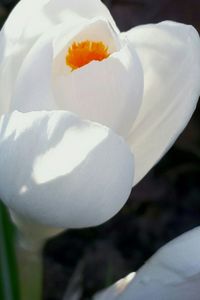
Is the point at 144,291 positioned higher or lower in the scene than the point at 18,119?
lower

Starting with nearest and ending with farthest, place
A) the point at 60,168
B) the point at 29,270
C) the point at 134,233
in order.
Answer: the point at 60,168, the point at 29,270, the point at 134,233

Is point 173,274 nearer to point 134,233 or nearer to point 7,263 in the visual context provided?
point 7,263

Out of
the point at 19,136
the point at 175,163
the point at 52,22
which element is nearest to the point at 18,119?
the point at 19,136

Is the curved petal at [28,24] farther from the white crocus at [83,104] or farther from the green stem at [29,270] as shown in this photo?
the green stem at [29,270]

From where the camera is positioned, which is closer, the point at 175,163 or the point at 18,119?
the point at 18,119

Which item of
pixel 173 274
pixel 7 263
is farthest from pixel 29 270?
pixel 173 274

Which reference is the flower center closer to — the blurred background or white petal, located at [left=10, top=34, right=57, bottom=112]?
white petal, located at [left=10, top=34, right=57, bottom=112]

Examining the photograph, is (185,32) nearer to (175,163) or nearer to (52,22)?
(52,22)

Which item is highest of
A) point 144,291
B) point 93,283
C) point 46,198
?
point 46,198
